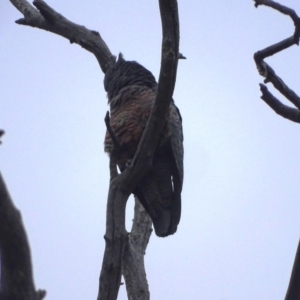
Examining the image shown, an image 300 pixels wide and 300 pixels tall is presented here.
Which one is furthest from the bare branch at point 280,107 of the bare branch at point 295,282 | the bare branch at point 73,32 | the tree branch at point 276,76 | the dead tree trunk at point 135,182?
the bare branch at point 73,32

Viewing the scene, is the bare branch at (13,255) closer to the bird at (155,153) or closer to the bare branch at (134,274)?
the bare branch at (134,274)

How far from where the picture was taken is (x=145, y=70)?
604cm

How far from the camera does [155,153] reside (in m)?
5.21

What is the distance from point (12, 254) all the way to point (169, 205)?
3.12 meters

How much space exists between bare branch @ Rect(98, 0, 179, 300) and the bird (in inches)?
33.1

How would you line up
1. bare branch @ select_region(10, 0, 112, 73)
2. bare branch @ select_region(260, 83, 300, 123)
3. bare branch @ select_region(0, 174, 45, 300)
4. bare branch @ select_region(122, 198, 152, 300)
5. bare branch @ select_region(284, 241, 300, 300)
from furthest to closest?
bare branch @ select_region(10, 0, 112, 73)
bare branch @ select_region(122, 198, 152, 300)
bare branch @ select_region(260, 83, 300, 123)
bare branch @ select_region(284, 241, 300, 300)
bare branch @ select_region(0, 174, 45, 300)

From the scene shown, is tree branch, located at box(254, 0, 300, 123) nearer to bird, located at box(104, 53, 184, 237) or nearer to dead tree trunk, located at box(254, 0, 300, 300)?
dead tree trunk, located at box(254, 0, 300, 300)

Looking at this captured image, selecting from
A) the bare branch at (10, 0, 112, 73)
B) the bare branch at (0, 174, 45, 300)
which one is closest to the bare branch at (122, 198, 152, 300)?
the bare branch at (10, 0, 112, 73)

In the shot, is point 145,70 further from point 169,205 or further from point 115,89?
point 169,205

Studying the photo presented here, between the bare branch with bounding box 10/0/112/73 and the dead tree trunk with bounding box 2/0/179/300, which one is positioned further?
the bare branch with bounding box 10/0/112/73

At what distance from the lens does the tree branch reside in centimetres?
265

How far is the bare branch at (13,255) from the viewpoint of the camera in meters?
2.04

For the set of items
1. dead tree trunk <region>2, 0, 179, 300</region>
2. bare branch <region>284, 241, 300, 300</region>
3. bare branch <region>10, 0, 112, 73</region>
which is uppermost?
bare branch <region>10, 0, 112, 73</region>

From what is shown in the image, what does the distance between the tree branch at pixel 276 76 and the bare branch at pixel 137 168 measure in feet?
3.16
